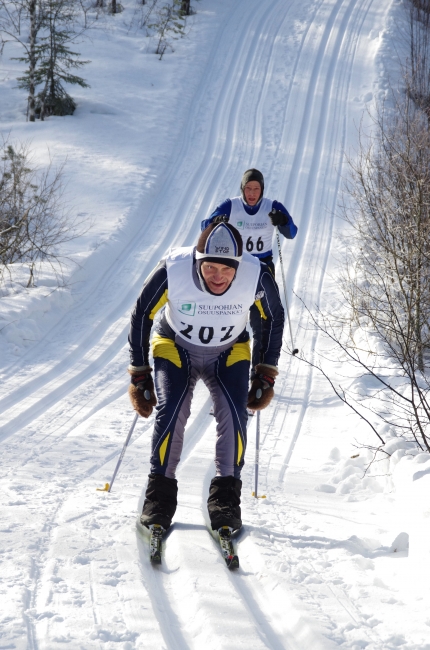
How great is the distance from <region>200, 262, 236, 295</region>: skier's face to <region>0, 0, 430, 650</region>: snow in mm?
1455

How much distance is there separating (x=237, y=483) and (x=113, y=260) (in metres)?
8.04

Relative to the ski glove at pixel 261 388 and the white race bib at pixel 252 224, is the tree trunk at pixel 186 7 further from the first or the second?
the ski glove at pixel 261 388

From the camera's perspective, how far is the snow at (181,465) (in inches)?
109

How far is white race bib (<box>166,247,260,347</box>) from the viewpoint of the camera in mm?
3754

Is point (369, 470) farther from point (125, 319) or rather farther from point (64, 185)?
point (64, 185)

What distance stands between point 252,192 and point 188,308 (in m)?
3.75

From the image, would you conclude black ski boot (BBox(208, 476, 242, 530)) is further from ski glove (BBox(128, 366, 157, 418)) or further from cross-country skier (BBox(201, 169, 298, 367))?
cross-country skier (BBox(201, 169, 298, 367))

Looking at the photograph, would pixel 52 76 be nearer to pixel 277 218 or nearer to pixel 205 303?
pixel 277 218

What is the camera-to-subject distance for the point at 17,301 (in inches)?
334

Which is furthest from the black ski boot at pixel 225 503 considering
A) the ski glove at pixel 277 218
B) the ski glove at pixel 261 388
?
the ski glove at pixel 277 218

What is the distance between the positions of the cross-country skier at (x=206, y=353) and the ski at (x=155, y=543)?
0.11ft

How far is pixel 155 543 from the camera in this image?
334 cm

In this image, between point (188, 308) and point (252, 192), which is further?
point (252, 192)

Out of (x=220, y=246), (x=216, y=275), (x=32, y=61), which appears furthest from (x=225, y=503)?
Answer: (x=32, y=61)
